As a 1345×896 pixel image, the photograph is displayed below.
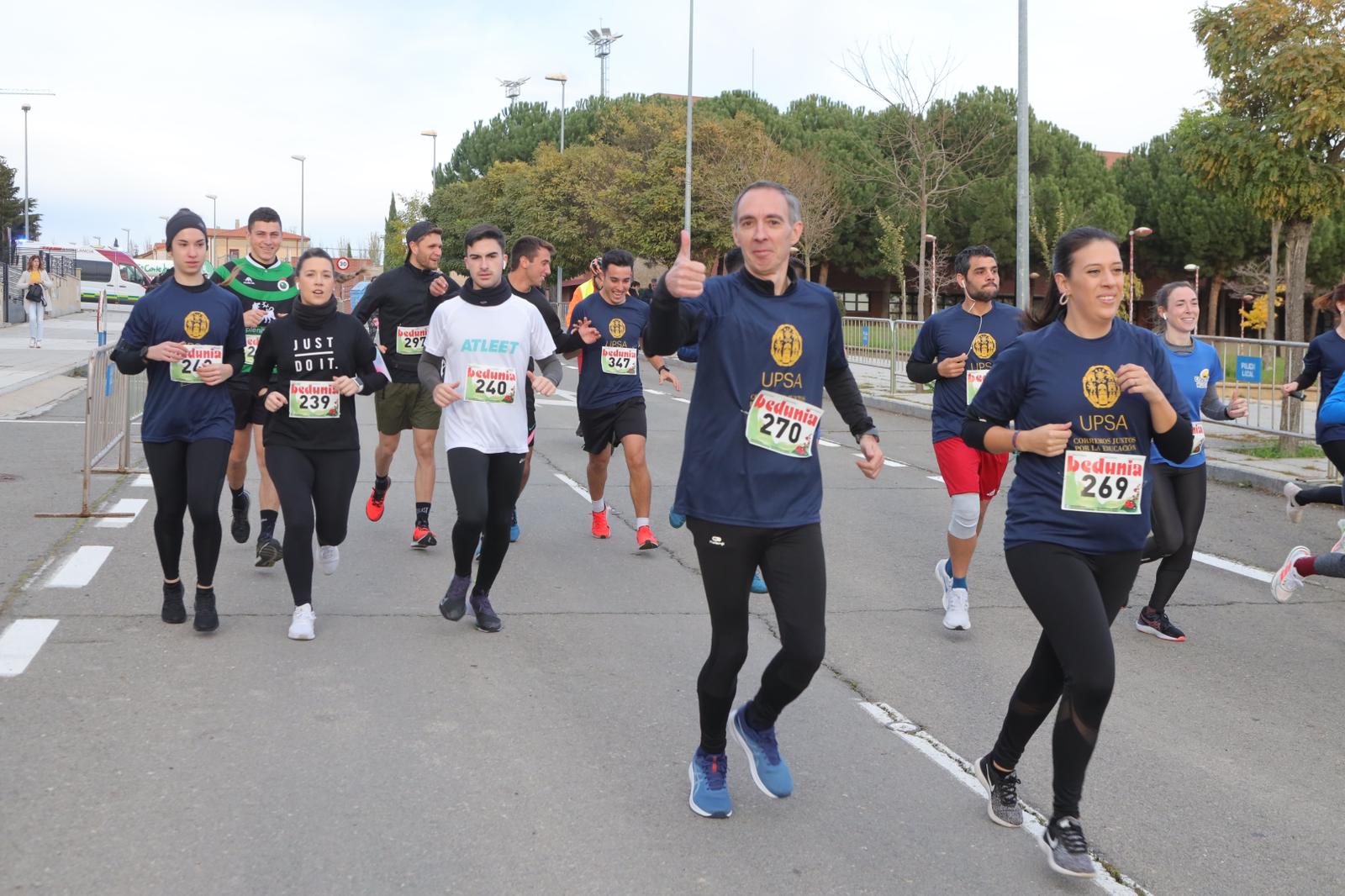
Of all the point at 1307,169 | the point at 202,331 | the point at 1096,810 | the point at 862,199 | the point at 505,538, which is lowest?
the point at 1096,810

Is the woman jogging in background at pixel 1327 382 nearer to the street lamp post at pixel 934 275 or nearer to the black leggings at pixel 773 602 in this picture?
the black leggings at pixel 773 602

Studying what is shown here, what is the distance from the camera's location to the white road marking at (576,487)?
1131 centimetres

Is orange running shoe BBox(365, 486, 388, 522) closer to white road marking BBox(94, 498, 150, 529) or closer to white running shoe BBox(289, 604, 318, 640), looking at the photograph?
white road marking BBox(94, 498, 150, 529)

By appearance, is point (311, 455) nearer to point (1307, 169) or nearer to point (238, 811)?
point (238, 811)

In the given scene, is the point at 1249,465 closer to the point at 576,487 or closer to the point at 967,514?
the point at 576,487

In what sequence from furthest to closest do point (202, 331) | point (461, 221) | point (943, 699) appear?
point (461, 221) < point (202, 331) < point (943, 699)

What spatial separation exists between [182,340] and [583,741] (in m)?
Result: 2.98

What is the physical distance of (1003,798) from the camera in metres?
4.26

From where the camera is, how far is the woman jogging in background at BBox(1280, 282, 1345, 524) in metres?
7.26

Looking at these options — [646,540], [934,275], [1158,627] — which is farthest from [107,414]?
[934,275]

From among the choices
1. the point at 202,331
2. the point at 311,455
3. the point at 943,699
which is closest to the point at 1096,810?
the point at 943,699

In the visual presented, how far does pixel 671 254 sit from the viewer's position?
147 ft

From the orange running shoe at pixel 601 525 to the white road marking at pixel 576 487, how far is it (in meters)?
1.32

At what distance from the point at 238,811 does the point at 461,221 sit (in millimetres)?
68565
